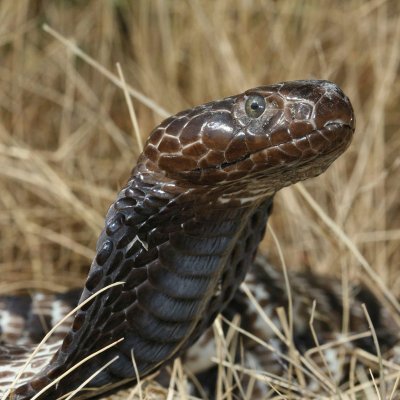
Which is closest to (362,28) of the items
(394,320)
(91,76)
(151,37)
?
(151,37)

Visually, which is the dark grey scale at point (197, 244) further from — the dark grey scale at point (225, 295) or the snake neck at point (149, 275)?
the dark grey scale at point (225, 295)

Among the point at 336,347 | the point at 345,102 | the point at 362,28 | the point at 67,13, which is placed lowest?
the point at 336,347

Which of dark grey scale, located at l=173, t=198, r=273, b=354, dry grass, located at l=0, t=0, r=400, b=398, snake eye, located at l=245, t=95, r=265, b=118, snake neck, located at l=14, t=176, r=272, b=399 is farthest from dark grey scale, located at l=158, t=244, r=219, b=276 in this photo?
dry grass, located at l=0, t=0, r=400, b=398

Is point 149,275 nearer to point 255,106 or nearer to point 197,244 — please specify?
point 197,244

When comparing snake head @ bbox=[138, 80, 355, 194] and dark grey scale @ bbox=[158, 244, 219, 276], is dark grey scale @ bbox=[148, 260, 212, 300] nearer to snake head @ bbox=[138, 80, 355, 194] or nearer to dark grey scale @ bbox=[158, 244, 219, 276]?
dark grey scale @ bbox=[158, 244, 219, 276]

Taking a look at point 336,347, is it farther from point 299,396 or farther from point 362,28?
point 362,28

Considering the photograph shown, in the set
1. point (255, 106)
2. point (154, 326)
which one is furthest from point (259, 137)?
point (154, 326)
